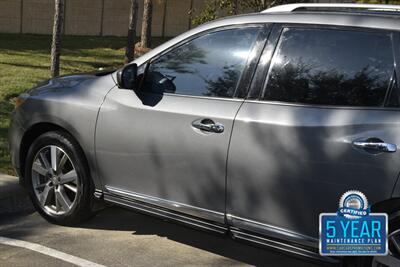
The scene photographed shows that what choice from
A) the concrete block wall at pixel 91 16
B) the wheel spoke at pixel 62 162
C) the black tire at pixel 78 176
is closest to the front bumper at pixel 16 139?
the black tire at pixel 78 176

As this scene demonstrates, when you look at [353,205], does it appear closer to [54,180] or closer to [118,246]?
[118,246]

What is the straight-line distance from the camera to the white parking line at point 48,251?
425cm

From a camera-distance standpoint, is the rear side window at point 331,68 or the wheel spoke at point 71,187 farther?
the wheel spoke at point 71,187

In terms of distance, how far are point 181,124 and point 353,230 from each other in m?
1.34

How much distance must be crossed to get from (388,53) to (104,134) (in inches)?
82.2

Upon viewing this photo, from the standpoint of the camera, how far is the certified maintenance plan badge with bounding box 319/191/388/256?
327cm

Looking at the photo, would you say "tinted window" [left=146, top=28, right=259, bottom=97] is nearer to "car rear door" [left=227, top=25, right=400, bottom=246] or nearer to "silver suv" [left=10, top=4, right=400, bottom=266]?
"silver suv" [left=10, top=4, right=400, bottom=266]

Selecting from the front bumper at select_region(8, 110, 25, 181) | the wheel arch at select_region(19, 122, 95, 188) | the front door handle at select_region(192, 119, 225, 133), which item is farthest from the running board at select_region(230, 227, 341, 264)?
the front bumper at select_region(8, 110, 25, 181)

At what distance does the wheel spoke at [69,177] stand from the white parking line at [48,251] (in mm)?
534

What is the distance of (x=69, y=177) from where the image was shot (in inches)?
184

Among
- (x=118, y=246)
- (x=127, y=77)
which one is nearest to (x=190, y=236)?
(x=118, y=246)

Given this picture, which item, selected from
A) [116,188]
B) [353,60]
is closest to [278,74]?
[353,60]

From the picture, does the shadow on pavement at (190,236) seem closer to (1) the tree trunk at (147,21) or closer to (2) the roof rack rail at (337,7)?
(2) the roof rack rail at (337,7)

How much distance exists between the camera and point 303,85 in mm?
3740
